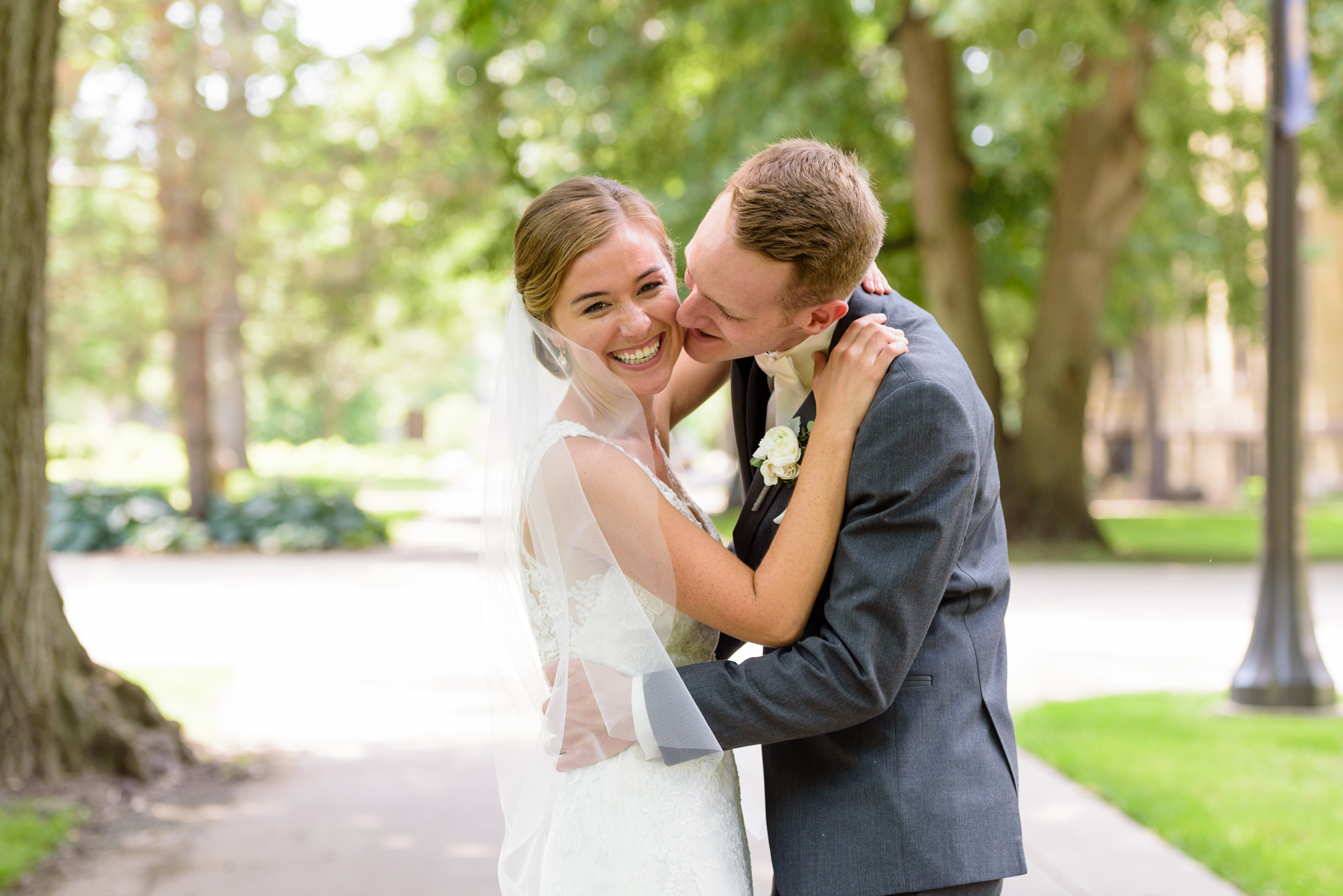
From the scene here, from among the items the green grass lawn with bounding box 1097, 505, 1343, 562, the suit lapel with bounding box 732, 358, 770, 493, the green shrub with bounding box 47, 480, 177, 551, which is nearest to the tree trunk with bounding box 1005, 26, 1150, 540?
the green grass lawn with bounding box 1097, 505, 1343, 562

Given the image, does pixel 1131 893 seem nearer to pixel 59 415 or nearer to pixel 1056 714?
pixel 1056 714

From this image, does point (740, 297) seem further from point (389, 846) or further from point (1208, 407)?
point (1208, 407)

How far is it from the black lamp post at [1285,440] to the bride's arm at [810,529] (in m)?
6.37

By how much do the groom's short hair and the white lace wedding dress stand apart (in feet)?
1.69

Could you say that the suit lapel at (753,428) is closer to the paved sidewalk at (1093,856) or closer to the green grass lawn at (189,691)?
the paved sidewalk at (1093,856)

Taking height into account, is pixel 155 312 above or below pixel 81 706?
above

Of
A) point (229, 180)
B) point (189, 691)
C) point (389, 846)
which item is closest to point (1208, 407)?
point (229, 180)

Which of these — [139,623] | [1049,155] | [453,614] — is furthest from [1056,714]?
[1049,155]

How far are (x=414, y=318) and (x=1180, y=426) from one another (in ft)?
71.4

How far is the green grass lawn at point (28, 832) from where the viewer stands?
16.6 ft

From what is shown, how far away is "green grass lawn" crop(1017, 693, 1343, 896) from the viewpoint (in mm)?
4918

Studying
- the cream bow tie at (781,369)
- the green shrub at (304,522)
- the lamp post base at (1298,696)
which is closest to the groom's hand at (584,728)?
the cream bow tie at (781,369)

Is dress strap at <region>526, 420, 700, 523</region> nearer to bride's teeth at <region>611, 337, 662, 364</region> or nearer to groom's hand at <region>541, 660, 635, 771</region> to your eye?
bride's teeth at <region>611, 337, 662, 364</region>

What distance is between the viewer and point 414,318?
26375 millimetres
